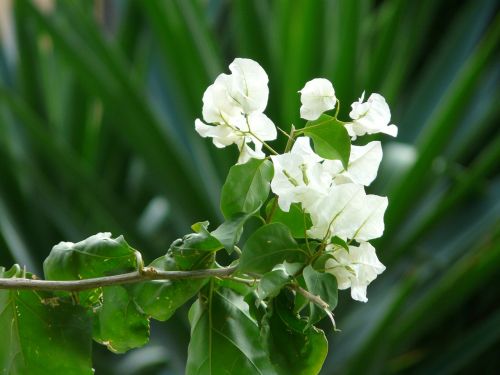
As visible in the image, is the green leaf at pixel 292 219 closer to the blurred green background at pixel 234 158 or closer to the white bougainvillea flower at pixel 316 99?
the white bougainvillea flower at pixel 316 99

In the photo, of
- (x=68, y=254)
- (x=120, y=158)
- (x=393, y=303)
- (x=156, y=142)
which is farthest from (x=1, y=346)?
(x=120, y=158)

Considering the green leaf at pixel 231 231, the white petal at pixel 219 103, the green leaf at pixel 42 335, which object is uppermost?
the white petal at pixel 219 103

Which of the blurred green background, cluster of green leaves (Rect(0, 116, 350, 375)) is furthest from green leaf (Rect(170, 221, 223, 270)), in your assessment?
the blurred green background

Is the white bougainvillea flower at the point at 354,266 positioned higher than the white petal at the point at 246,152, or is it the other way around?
the white petal at the point at 246,152

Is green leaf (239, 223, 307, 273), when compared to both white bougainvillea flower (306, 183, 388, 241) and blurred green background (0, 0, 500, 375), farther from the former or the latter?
blurred green background (0, 0, 500, 375)

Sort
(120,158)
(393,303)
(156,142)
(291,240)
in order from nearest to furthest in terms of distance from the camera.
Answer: (291,240), (393,303), (156,142), (120,158)

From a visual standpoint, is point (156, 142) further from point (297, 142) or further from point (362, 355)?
point (297, 142)

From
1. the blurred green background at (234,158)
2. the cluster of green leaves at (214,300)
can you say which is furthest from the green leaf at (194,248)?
Answer: the blurred green background at (234,158)
